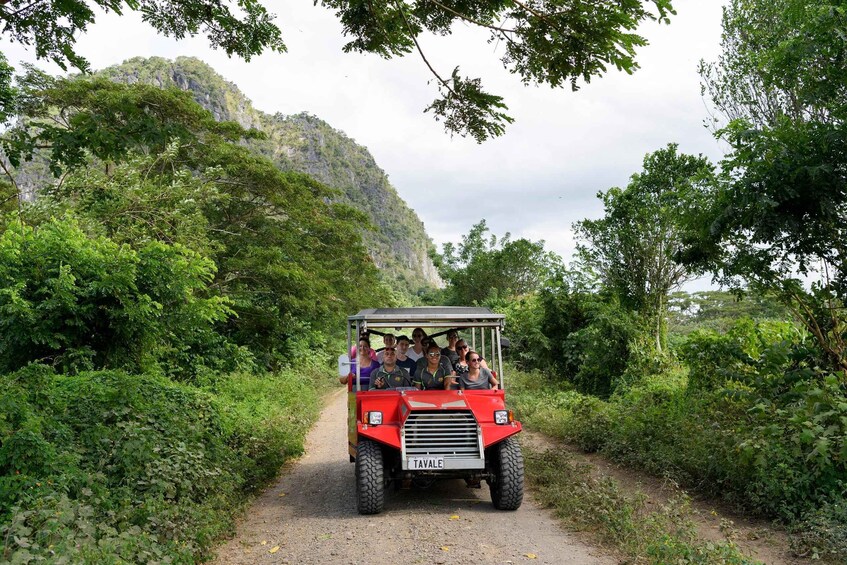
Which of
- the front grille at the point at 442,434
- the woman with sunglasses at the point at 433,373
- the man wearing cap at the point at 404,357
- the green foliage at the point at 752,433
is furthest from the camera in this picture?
the man wearing cap at the point at 404,357

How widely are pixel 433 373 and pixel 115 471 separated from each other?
3692 millimetres

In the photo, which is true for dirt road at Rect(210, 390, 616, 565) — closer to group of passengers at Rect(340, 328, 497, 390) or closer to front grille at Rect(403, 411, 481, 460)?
front grille at Rect(403, 411, 481, 460)

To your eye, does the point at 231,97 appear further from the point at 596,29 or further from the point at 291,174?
the point at 596,29

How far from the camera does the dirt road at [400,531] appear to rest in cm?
584

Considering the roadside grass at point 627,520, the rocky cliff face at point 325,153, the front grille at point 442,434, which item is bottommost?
the roadside grass at point 627,520

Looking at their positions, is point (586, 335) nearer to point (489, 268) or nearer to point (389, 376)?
point (389, 376)

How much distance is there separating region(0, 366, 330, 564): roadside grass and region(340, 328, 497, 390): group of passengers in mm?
2014

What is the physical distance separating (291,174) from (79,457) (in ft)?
64.9

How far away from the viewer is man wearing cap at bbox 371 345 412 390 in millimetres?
8414

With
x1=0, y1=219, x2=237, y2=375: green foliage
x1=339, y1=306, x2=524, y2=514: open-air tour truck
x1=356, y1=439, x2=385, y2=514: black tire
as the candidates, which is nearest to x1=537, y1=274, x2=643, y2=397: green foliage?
x1=339, y1=306, x2=524, y2=514: open-air tour truck

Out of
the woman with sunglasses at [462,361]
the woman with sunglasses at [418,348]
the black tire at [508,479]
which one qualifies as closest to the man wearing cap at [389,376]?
the woman with sunglasses at [418,348]

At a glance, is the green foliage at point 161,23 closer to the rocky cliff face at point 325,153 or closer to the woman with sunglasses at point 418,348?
the woman with sunglasses at point 418,348

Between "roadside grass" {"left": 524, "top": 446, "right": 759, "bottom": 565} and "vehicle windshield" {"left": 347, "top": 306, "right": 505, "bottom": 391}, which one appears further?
"vehicle windshield" {"left": 347, "top": 306, "right": 505, "bottom": 391}

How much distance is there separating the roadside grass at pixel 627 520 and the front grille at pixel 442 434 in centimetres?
120
